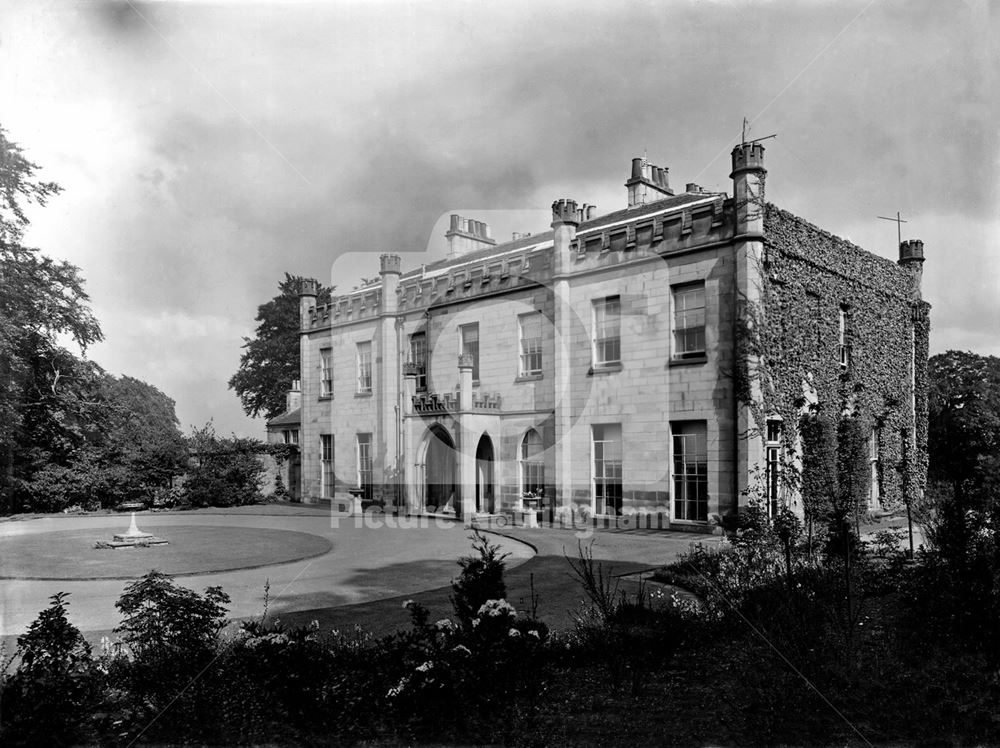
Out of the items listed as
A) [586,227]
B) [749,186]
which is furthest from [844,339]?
[586,227]

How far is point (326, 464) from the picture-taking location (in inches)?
1032

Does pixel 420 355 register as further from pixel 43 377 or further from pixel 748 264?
pixel 43 377

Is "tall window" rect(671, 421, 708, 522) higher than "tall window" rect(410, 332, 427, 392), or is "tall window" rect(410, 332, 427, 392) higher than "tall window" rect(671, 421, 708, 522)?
"tall window" rect(410, 332, 427, 392)

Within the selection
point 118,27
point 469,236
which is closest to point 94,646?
point 118,27

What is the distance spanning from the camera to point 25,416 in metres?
12.5

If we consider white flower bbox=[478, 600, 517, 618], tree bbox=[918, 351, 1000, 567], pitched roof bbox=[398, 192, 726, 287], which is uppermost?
pitched roof bbox=[398, 192, 726, 287]

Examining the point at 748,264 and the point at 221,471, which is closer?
the point at 748,264

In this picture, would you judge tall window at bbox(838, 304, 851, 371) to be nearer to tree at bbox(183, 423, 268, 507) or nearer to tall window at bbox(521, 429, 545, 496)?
tall window at bbox(521, 429, 545, 496)

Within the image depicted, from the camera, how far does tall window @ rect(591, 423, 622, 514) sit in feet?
57.5

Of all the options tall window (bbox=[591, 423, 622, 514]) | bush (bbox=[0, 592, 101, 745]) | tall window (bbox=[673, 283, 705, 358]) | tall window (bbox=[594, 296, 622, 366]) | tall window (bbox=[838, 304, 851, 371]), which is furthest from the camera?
tall window (bbox=[838, 304, 851, 371])

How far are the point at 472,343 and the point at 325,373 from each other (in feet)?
26.6

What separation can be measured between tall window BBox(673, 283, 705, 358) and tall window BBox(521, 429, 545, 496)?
197 inches

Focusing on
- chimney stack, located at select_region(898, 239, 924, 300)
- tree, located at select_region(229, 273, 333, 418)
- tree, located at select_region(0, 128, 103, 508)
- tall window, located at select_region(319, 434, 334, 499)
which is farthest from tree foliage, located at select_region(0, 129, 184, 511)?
chimney stack, located at select_region(898, 239, 924, 300)

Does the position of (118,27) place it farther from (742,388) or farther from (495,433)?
(495,433)
